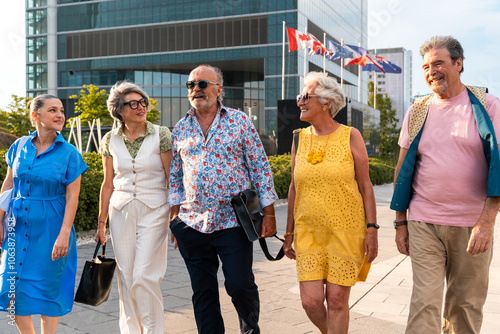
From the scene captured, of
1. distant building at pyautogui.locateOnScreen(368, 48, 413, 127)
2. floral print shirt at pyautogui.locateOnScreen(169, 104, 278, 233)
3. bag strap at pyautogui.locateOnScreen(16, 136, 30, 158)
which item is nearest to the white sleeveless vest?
floral print shirt at pyautogui.locateOnScreen(169, 104, 278, 233)

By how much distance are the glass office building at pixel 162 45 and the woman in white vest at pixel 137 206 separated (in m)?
49.1

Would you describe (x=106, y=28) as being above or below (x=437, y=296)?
above

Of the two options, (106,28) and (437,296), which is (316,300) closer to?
(437,296)

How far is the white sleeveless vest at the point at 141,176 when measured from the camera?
423 centimetres

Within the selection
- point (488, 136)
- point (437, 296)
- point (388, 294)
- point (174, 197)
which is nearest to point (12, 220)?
point (174, 197)

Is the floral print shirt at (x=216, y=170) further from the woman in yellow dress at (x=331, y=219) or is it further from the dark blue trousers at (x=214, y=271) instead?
the woman in yellow dress at (x=331, y=219)

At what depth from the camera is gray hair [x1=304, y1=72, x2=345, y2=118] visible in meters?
3.87

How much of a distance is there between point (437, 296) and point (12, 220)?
2864mm

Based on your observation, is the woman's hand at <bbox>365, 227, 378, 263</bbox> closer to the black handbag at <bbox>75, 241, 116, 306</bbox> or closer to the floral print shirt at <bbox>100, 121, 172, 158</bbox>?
the floral print shirt at <bbox>100, 121, 172, 158</bbox>

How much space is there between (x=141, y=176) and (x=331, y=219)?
4.74 feet

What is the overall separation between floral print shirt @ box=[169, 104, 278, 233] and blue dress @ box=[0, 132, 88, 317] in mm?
783

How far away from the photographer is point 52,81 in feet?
199

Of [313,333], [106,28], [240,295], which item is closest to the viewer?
[240,295]

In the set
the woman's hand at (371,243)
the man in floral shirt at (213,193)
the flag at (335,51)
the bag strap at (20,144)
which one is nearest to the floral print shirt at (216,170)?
the man in floral shirt at (213,193)
